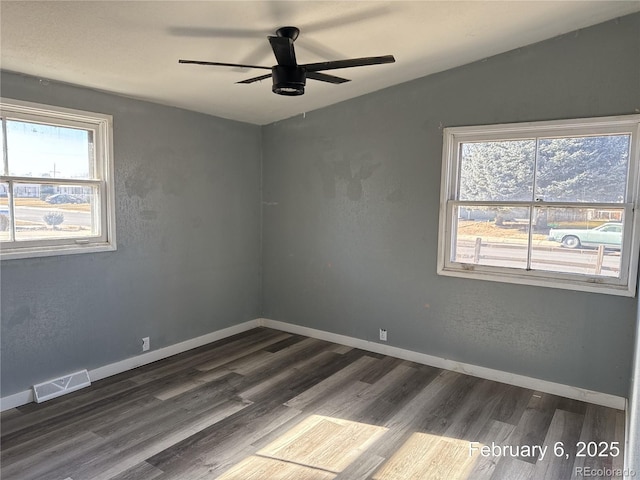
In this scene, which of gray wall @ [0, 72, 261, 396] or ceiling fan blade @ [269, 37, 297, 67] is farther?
gray wall @ [0, 72, 261, 396]

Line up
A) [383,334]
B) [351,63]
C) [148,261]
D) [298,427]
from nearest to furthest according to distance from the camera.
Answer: [351,63] → [298,427] → [148,261] → [383,334]

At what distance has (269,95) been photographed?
3.82 m

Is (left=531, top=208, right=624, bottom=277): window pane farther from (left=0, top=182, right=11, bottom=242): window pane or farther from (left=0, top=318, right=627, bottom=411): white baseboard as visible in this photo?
(left=0, top=182, right=11, bottom=242): window pane

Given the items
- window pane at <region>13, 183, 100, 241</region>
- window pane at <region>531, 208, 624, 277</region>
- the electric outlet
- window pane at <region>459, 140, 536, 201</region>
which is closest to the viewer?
window pane at <region>13, 183, 100, 241</region>

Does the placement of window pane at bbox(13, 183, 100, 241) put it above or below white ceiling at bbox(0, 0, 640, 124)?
below

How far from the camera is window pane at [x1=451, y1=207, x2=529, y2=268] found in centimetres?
349

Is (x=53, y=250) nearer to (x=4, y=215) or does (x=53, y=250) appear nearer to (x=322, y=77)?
(x=4, y=215)

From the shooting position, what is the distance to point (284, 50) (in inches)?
94.0

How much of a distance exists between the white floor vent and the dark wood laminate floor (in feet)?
0.22

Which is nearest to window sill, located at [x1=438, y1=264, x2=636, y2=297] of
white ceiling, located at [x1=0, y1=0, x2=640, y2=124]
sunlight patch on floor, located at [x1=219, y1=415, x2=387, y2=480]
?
sunlight patch on floor, located at [x1=219, y1=415, x2=387, y2=480]

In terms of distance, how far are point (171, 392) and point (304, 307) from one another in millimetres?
1781

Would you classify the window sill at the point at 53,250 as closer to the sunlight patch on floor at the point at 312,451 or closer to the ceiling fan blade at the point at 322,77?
the sunlight patch on floor at the point at 312,451

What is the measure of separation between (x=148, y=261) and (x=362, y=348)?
2.25 meters

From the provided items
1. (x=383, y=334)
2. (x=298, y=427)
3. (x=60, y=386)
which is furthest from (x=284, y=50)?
(x=60, y=386)
